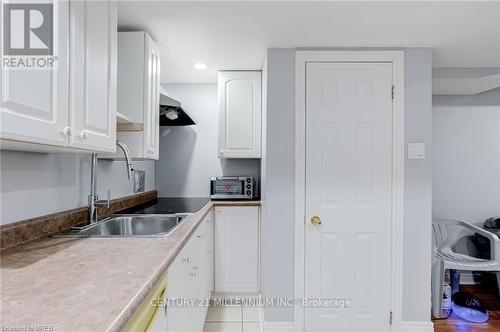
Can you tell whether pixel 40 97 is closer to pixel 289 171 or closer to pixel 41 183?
pixel 41 183

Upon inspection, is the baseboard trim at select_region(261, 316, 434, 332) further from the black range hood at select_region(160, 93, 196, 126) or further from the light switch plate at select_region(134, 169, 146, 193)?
the black range hood at select_region(160, 93, 196, 126)

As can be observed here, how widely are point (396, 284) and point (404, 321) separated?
28 centimetres

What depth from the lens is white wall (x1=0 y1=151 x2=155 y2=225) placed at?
109 centimetres

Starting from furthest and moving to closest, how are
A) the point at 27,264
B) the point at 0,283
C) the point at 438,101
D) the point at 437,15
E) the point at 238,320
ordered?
1. the point at 438,101
2. the point at 238,320
3. the point at 437,15
4. the point at 27,264
5. the point at 0,283

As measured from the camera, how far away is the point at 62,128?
96 cm

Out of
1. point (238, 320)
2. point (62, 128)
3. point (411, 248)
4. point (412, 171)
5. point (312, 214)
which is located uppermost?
point (62, 128)

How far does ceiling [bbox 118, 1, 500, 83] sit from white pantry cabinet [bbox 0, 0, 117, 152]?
43cm

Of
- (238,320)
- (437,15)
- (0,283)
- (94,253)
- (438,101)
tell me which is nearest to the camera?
(0,283)

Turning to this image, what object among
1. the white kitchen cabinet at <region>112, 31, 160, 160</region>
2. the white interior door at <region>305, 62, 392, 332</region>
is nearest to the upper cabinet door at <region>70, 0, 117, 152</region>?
the white kitchen cabinet at <region>112, 31, 160, 160</region>

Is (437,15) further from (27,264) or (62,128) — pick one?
(27,264)

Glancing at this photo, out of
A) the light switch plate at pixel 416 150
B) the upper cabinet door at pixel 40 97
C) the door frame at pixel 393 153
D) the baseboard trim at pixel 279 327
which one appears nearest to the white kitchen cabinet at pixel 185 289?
the baseboard trim at pixel 279 327

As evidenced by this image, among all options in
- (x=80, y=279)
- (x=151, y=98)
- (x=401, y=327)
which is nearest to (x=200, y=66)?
(x=151, y=98)

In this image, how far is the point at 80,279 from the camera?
806 mm

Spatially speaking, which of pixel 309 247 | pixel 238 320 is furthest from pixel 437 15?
pixel 238 320
